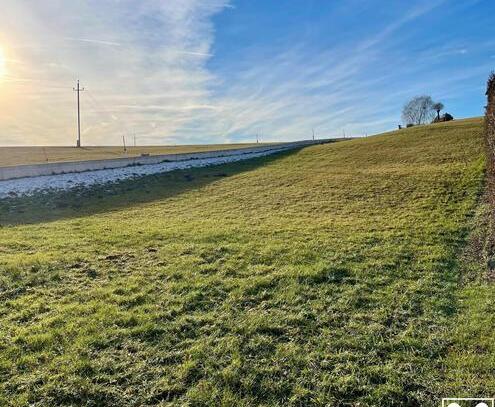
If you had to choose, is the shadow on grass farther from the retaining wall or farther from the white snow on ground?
the retaining wall

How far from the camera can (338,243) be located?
31.4ft

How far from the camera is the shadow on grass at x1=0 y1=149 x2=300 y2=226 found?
14992 millimetres

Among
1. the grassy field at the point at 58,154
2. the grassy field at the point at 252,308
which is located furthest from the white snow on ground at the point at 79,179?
the grassy field at the point at 58,154

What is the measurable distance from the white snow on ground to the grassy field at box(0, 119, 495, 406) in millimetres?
5243

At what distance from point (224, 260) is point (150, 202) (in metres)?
10.3

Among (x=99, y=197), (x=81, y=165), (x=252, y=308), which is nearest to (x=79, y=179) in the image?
(x=81, y=165)

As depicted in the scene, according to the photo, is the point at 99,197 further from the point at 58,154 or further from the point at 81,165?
the point at 58,154

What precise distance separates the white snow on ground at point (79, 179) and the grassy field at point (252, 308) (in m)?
5.24

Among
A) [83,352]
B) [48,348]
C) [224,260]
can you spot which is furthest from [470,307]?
[48,348]

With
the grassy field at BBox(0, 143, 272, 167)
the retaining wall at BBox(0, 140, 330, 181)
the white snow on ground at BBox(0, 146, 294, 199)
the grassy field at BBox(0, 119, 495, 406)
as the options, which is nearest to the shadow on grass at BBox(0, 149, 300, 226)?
the white snow on ground at BBox(0, 146, 294, 199)

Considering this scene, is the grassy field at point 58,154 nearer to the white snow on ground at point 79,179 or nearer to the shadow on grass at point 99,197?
the white snow on ground at point 79,179

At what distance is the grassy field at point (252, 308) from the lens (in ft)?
13.8

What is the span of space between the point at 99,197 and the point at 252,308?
15.0 metres

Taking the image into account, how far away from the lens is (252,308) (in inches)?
238
